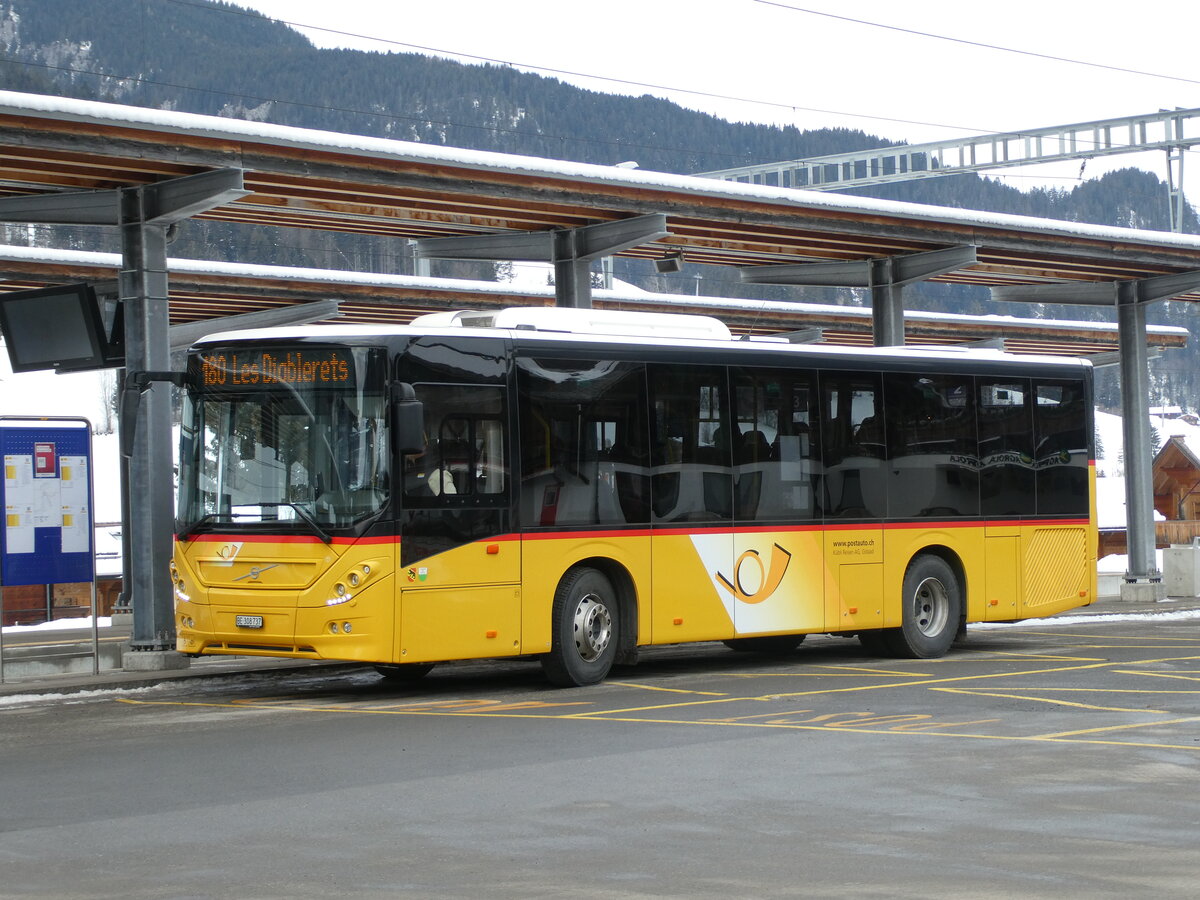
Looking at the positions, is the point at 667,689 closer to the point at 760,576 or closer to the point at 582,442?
the point at 760,576

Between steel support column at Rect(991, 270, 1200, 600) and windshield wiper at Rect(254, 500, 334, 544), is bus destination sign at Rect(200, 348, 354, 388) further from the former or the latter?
steel support column at Rect(991, 270, 1200, 600)

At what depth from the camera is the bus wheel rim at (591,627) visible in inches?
604

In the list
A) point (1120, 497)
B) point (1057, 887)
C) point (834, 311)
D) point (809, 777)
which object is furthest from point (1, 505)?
point (1120, 497)

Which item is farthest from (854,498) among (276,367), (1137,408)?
(1137,408)

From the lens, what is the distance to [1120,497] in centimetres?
9469

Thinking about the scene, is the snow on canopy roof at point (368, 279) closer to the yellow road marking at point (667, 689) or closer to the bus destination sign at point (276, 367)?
the bus destination sign at point (276, 367)

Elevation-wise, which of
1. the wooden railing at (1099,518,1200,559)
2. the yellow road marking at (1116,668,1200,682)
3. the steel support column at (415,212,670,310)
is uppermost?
the steel support column at (415,212,670,310)

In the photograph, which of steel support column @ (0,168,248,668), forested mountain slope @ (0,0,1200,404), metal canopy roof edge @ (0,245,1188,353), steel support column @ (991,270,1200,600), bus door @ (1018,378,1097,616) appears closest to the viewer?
steel support column @ (0,168,248,668)

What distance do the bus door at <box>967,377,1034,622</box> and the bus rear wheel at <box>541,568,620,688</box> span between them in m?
5.09

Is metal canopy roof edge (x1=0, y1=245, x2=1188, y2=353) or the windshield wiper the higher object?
metal canopy roof edge (x1=0, y1=245, x2=1188, y2=353)

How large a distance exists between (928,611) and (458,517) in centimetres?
635

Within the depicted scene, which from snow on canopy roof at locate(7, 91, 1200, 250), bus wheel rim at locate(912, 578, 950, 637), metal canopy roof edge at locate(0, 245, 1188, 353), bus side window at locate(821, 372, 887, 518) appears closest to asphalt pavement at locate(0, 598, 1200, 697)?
snow on canopy roof at locate(7, 91, 1200, 250)

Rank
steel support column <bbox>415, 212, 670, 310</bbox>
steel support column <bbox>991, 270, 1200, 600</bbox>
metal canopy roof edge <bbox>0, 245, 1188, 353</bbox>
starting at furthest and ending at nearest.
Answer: steel support column <bbox>991, 270, 1200, 600</bbox> < metal canopy roof edge <bbox>0, 245, 1188, 353</bbox> < steel support column <bbox>415, 212, 670, 310</bbox>

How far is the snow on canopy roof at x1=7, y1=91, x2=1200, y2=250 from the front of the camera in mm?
16016
